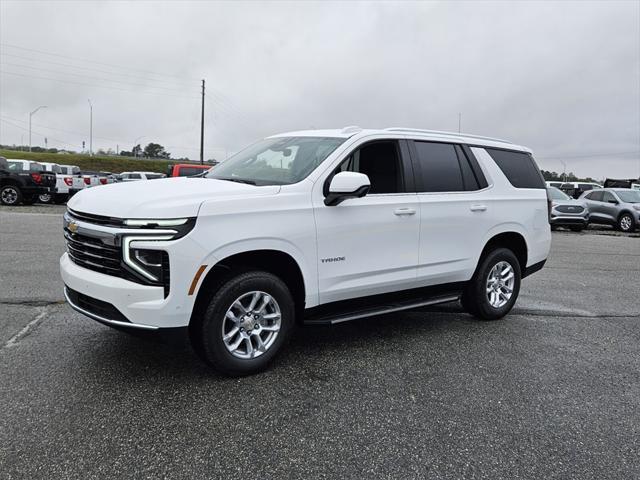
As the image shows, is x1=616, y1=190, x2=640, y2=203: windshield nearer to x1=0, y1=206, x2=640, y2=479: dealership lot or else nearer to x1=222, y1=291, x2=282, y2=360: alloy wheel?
x1=0, y1=206, x2=640, y2=479: dealership lot

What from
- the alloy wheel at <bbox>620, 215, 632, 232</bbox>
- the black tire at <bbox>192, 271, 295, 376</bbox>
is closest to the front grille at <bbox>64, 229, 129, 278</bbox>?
the black tire at <bbox>192, 271, 295, 376</bbox>

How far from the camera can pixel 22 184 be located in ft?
62.6

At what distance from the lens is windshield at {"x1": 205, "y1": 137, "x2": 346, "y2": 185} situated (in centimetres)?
412

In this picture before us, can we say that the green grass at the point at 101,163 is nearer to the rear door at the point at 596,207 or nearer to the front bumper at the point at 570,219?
the rear door at the point at 596,207

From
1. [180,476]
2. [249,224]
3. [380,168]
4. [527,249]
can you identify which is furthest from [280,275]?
[527,249]

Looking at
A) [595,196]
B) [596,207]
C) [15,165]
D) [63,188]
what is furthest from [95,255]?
[15,165]

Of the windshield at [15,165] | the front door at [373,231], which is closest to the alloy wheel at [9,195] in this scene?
the windshield at [15,165]

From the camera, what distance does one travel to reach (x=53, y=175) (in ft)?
65.8

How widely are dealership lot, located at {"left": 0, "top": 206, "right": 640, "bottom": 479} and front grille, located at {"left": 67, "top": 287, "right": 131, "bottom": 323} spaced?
1.75ft

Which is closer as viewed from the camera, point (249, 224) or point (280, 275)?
point (249, 224)

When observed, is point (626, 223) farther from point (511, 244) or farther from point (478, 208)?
point (478, 208)

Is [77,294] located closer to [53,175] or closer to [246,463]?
[246,463]

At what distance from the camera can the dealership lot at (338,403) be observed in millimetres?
2752

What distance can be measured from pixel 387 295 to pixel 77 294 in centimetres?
250
